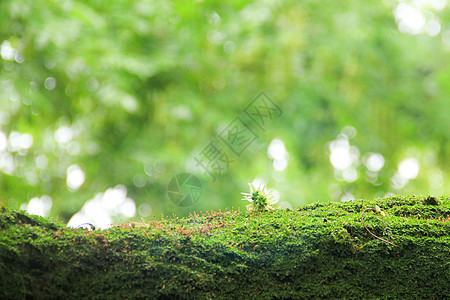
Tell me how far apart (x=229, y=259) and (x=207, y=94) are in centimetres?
468

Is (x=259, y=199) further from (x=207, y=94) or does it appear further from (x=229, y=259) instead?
(x=207, y=94)

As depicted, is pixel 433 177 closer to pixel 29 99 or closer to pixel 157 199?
pixel 157 199

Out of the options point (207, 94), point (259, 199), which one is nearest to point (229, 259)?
point (259, 199)

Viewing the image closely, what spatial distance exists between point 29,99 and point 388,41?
5.70 metres

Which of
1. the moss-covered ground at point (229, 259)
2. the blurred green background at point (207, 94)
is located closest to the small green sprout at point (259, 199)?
the moss-covered ground at point (229, 259)

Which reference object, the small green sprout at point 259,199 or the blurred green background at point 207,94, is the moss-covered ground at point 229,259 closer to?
the small green sprout at point 259,199

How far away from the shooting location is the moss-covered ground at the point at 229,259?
2.04 m

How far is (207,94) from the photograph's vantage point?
666 centimetres

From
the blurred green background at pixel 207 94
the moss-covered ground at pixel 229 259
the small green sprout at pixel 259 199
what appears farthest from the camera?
the blurred green background at pixel 207 94

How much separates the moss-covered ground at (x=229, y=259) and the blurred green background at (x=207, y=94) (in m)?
3.14

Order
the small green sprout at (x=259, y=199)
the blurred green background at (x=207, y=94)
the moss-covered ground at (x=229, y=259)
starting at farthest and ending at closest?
1. the blurred green background at (x=207, y=94)
2. the small green sprout at (x=259, y=199)
3. the moss-covered ground at (x=229, y=259)

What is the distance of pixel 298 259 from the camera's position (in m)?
2.26

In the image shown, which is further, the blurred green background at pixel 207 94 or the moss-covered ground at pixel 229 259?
the blurred green background at pixel 207 94

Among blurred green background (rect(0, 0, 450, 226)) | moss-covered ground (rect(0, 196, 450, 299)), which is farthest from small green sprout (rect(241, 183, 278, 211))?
blurred green background (rect(0, 0, 450, 226))
